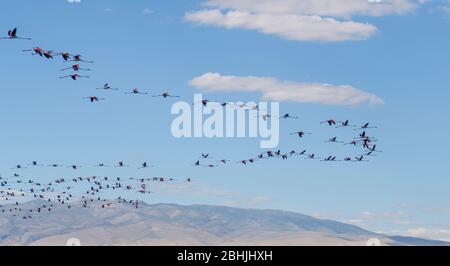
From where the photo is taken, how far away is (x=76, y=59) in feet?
180
